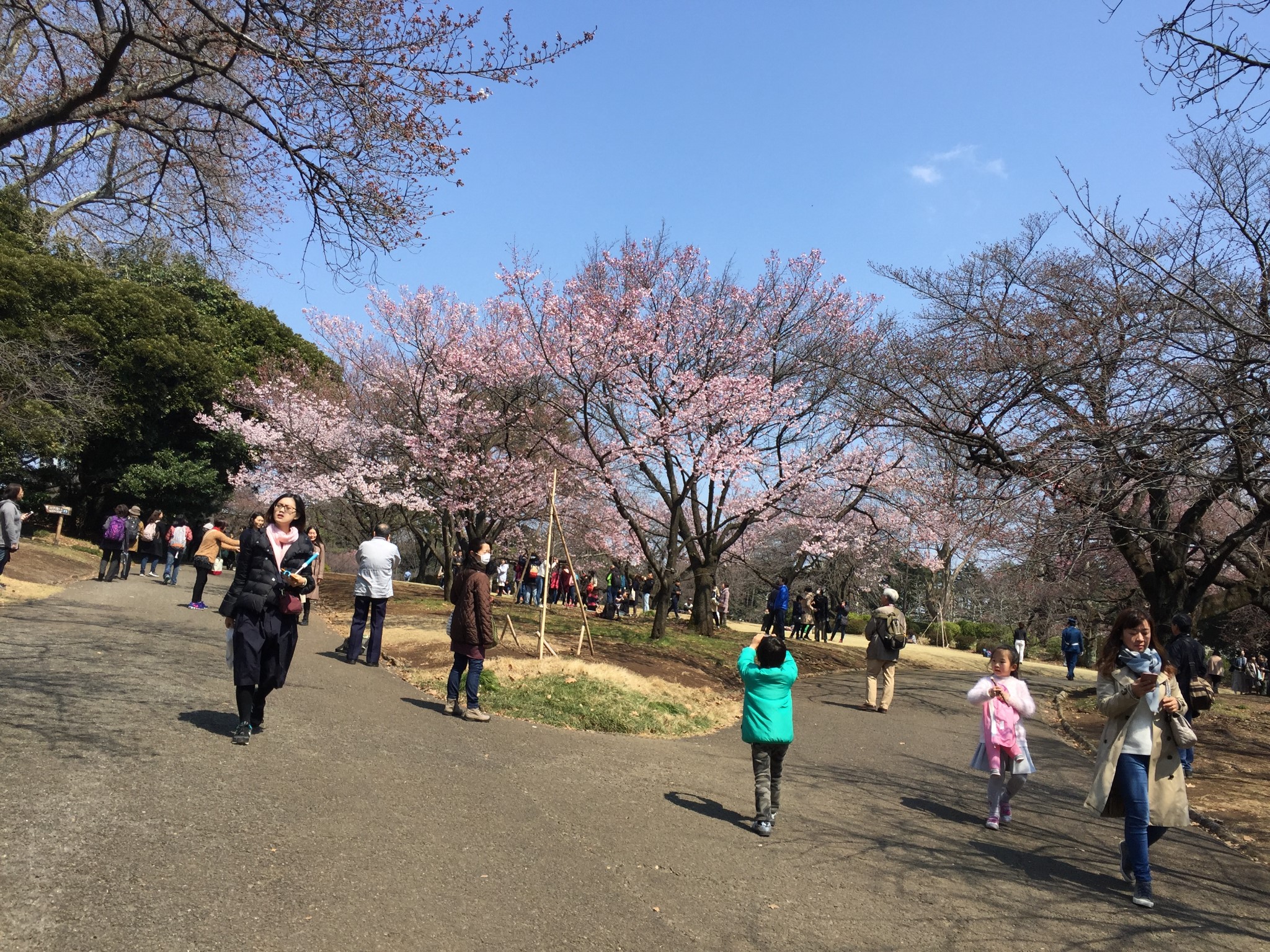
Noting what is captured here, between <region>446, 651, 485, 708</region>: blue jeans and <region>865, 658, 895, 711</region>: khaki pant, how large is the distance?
21.4ft

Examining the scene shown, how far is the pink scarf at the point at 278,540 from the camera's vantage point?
6086mm

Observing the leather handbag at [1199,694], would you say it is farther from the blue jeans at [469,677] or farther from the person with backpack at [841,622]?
the person with backpack at [841,622]

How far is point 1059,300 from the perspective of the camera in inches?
430

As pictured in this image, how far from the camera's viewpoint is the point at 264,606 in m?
5.94

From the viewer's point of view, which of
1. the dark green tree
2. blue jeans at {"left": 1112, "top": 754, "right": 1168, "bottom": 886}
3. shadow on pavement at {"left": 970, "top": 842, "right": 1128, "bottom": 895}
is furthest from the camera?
the dark green tree

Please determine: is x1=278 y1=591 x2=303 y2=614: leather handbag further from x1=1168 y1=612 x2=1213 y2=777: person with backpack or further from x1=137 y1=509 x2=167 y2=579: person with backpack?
x1=137 y1=509 x2=167 y2=579: person with backpack

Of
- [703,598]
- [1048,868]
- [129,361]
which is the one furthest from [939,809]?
[129,361]

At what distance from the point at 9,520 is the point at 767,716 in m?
11.0

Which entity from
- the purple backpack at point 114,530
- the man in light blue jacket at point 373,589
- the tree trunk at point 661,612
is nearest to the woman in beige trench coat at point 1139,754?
the man in light blue jacket at point 373,589

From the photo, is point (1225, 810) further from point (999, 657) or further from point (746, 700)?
point (746, 700)

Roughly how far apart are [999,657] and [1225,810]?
11.2 ft

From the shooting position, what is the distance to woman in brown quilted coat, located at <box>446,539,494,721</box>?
822 cm

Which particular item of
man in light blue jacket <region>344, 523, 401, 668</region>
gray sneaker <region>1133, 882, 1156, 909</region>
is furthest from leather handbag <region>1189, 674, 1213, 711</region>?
man in light blue jacket <region>344, 523, 401, 668</region>

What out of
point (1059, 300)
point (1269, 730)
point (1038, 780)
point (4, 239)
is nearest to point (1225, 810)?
point (1038, 780)
